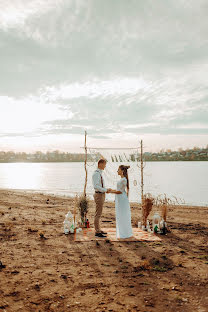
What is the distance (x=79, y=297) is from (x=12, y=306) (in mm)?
1007

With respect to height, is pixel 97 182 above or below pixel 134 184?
above

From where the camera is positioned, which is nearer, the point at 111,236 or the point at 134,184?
the point at 111,236

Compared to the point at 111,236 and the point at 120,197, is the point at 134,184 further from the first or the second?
the point at 111,236

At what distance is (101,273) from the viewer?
195 inches

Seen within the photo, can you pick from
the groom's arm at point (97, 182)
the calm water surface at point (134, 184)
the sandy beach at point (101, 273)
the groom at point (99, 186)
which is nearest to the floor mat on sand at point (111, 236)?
the sandy beach at point (101, 273)

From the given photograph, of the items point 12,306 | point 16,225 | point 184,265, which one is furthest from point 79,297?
point 16,225

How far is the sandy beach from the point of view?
12.5 ft

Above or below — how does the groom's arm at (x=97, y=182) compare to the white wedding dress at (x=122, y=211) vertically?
above

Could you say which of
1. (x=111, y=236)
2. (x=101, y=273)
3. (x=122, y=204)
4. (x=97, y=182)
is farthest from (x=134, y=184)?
(x=101, y=273)

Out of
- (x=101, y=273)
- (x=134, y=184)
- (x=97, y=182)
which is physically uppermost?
(x=97, y=182)

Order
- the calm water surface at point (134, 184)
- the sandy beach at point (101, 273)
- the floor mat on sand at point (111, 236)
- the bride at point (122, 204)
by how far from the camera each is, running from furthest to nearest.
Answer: the calm water surface at point (134, 184) → the floor mat on sand at point (111, 236) → the bride at point (122, 204) → the sandy beach at point (101, 273)

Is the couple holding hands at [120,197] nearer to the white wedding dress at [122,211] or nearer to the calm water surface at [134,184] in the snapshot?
the white wedding dress at [122,211]

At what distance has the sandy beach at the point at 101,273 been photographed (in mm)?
3818

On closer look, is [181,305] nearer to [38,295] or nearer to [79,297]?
[79,297]
